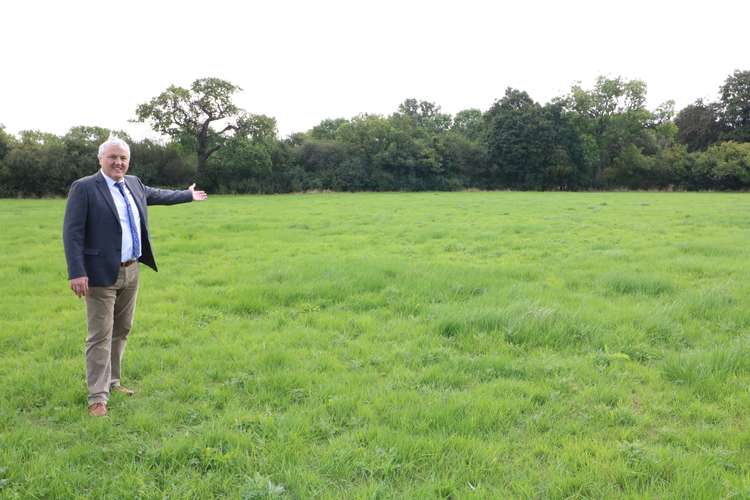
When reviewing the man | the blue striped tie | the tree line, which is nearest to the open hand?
the man

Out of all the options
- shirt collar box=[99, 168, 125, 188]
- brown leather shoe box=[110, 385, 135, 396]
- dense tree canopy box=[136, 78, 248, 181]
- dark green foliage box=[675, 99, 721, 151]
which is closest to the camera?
shirt collar box=[99, 168, 125, 188]

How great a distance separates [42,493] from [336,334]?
3.61m

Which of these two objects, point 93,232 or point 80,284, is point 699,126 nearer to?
point 93,232

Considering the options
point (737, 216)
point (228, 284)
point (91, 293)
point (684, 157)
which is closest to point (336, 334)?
point (91, 293)

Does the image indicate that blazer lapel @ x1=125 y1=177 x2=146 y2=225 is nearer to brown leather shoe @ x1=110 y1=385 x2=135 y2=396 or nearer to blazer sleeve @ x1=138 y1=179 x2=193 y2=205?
blazer sleeve @ x1=138 y1=179 x2=193 y2=205

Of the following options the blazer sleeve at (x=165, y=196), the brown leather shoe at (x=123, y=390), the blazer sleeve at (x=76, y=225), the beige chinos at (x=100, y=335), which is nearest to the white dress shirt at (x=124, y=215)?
the beige chinos at (x=100, y=335)

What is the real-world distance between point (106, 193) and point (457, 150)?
5224cm

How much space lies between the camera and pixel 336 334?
20.9 ft

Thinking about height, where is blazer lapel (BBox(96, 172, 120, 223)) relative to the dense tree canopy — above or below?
below

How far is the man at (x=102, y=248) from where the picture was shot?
14.0 ft

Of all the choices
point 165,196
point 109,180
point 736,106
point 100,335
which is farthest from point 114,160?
point 736,106

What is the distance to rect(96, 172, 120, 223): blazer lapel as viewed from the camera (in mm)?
4430

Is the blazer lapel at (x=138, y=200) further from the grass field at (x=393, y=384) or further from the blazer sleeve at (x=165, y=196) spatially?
the grass field at (x=393, y=384)

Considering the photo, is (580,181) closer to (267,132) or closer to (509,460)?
(267,132)
